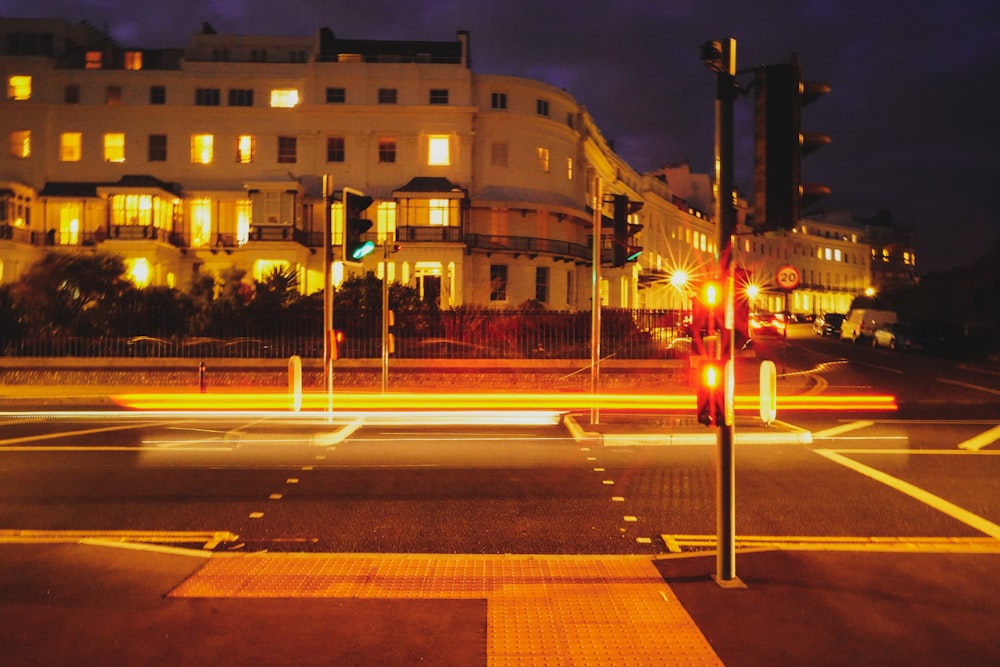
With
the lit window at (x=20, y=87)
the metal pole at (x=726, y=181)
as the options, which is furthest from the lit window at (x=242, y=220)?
A: the metal pole at (x=726, y=181)

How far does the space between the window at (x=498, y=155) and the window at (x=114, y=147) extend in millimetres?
20225

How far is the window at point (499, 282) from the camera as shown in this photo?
42781 mm

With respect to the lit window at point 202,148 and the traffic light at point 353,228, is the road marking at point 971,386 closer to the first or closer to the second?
the traffic light at point 353,228

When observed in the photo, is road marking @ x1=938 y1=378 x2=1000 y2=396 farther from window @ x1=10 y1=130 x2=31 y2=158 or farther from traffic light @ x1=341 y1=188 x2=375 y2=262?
window @ x1=10 y1=130 x2=31 y2=158

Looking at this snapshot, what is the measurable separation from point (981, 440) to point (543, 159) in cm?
3282

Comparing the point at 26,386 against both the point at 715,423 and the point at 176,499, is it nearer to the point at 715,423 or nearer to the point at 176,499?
the point at 176,499

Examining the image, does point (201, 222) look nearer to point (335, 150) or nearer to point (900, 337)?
point (335, 150)

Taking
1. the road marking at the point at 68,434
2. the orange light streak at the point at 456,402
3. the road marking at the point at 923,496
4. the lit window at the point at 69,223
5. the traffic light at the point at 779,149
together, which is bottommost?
the road marking at the point at 923,496

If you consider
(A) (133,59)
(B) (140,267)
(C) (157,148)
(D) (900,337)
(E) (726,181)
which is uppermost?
(A) (133,59)

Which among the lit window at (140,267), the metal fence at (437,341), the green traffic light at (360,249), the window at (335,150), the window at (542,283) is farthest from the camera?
the window at (542,283)

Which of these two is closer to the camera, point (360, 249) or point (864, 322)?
point (360, 249)

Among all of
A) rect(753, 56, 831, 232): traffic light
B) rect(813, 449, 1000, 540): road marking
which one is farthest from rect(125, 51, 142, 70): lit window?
rect(753, 56, 831, 232): traffic light

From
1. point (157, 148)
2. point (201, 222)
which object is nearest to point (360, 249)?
point (201, 222)

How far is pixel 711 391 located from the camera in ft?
18.0
